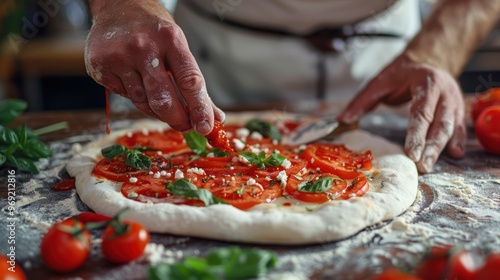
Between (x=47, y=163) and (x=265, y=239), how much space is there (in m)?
1.21

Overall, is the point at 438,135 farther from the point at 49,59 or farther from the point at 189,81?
the point at 49,59

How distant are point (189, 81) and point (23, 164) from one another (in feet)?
2.81

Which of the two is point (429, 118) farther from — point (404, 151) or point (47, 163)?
point (47, 163)

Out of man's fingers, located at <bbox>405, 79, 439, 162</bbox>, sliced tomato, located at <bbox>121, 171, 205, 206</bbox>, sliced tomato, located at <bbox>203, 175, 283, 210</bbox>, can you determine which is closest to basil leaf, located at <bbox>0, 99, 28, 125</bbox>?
sliced tomato, located at <bbox>121, 171, 205, 206</bbox>

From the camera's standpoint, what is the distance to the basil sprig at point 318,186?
6.13 ft

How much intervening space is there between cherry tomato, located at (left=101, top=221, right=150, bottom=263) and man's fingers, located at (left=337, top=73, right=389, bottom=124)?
4.67 feet

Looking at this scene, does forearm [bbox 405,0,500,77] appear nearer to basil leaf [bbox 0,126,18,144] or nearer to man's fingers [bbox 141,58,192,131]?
man's fingers [bbox 141,58,192,131]

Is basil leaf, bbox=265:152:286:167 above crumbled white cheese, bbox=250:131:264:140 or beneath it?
above

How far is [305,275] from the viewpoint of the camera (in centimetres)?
150

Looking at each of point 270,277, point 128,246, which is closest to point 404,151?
point 270,277

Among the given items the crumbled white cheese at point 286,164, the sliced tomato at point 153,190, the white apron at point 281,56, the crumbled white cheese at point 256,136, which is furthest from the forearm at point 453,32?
the sliced tomato at point 153,190

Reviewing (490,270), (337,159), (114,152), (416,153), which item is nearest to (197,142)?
(114,152)

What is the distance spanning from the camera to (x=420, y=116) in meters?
2.44

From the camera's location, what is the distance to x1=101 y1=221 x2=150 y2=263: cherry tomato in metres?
1.50
